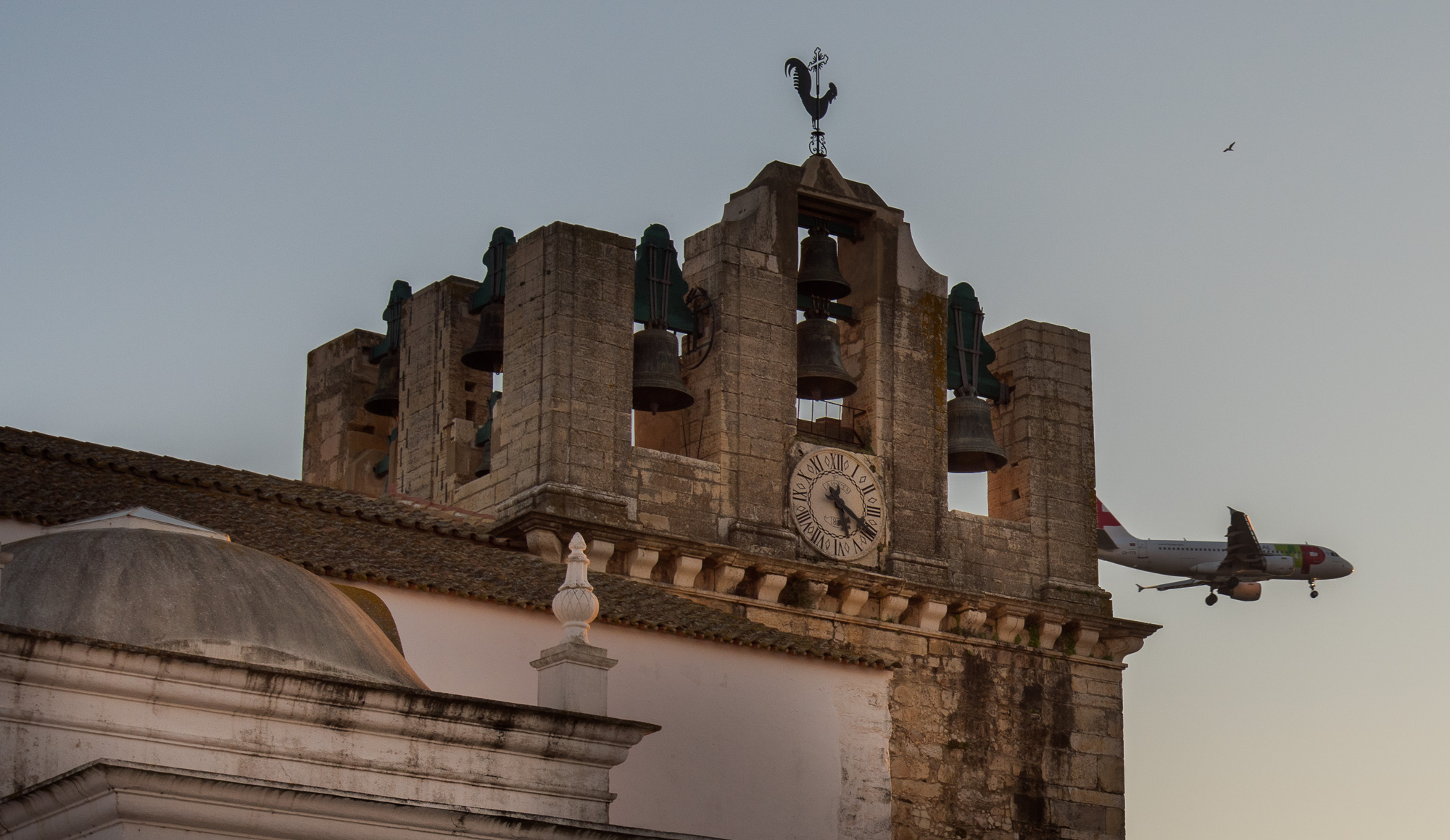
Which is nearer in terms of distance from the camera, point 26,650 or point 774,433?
point 26,650

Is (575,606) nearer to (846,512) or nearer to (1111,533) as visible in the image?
(846,512)

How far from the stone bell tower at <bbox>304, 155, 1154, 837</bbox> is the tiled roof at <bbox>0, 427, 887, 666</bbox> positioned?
5.54 feet

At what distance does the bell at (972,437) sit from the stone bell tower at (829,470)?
1.33ft

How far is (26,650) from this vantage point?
46.6 feet

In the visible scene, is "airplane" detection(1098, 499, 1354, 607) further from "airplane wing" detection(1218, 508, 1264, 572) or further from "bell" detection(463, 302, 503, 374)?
"bell" detection(463, 302, 503, 374)

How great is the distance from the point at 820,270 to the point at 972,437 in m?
2.47

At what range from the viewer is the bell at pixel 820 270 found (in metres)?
26.5

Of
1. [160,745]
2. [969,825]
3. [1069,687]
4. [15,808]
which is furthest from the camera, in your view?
[1069,687]

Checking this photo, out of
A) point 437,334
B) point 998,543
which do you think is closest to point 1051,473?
point 998,543

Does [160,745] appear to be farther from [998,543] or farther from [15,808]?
[998,543]

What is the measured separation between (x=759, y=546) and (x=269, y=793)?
1142 centimetres

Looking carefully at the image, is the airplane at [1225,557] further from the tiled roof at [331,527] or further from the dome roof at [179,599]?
the dome roof at [179,599]

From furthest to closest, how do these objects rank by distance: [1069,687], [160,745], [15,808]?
[1069,687]
[160,745]
[15,808]

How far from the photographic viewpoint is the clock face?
25.4 meters
